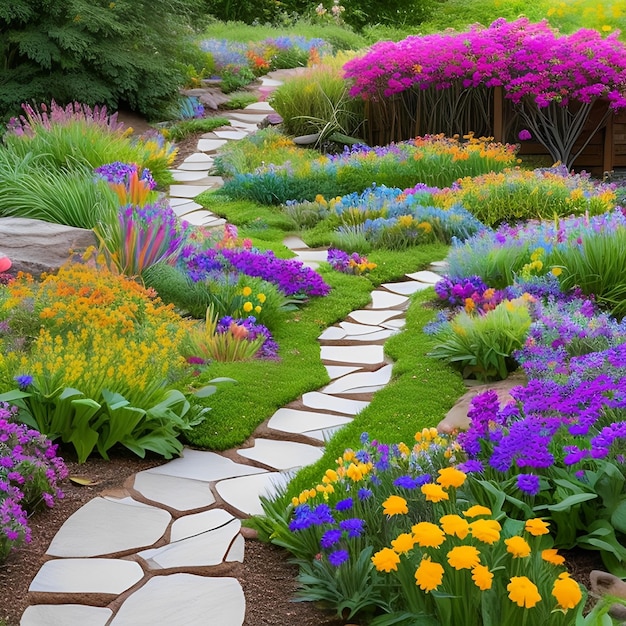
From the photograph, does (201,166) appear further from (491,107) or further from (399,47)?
(491,107)

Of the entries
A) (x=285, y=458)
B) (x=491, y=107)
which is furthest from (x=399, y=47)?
(x=285, y=458)

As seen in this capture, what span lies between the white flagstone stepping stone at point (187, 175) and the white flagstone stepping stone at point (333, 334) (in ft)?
17.9

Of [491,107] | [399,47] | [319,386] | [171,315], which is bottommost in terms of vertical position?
[319,386]

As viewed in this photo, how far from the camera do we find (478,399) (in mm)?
3658

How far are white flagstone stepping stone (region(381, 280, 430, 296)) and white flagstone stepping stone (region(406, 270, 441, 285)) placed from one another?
0.06 metres

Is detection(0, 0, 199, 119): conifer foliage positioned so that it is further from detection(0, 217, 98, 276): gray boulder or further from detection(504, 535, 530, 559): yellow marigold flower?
detection(504, 535, 530, 559): yellow marigold flower

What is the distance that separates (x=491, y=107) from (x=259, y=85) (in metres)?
5.94

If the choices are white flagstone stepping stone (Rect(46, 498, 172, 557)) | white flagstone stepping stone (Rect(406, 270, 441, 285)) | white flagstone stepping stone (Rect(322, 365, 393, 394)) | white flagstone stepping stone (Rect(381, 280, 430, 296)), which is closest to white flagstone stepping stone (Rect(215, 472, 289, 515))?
white flagstone stepping stone (Rect(46, 498, 172, 557))

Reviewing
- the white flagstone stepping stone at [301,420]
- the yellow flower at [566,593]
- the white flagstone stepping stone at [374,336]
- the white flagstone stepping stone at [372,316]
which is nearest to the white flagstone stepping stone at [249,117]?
the white flagstone stepping stone at [372,316]

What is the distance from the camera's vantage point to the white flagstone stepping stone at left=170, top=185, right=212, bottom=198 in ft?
33.9

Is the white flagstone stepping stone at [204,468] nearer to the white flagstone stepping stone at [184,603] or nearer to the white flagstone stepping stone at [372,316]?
the white flagstone stepping stone at [184,603]

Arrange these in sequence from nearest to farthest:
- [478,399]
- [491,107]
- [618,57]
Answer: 1. [478,399]
2. [618,57]
3. [491,107]

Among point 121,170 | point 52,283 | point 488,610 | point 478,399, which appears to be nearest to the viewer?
point 488,610

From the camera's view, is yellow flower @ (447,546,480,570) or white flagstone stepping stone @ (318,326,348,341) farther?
white flagstone stepping stone @ (318,326,348,341)
